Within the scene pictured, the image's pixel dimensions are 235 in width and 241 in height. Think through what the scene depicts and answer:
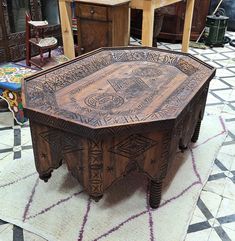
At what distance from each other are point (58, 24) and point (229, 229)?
2906mm

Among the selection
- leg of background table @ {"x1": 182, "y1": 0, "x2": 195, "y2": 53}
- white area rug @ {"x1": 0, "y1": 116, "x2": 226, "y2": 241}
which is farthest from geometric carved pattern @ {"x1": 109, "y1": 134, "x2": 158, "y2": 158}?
Result: leg of background table @ {"x1": 182, "y1": 0, "x2": 195, "y2": 53}

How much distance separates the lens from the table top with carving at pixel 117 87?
1100 millimetres

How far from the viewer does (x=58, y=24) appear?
3.39 metres

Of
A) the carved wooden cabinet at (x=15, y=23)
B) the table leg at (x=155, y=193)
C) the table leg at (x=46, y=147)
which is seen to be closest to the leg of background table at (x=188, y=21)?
the carved wooden cabinet at (x=15, y=23)

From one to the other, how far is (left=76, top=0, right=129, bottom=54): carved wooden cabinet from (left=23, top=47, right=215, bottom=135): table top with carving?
0.67 meters

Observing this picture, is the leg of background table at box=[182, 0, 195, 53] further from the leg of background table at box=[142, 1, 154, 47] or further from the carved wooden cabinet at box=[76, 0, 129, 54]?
the leg of background table at box=[142, 1, 154, 47]

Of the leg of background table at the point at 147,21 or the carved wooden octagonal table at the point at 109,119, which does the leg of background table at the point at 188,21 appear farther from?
the carved wooden octagonal table at the point at 109,119

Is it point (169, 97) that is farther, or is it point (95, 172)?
point (169, 97)

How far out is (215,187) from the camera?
1.50 metres

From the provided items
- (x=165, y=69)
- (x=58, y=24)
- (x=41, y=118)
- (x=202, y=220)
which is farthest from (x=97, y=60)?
(x=58, y=24)

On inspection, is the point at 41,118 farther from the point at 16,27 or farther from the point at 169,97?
the point at 16,27

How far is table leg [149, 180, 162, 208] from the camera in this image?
1.28m

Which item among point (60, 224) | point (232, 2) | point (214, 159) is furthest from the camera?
point (232, 2)

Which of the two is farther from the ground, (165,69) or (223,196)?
(165,69)
